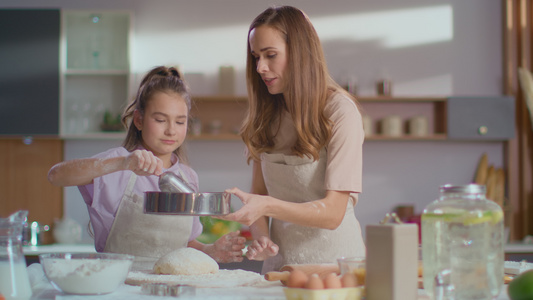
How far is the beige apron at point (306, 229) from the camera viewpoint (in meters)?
1.74

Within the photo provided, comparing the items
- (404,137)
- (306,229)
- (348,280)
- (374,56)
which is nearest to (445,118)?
(404,137)

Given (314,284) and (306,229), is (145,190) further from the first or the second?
(314,284)

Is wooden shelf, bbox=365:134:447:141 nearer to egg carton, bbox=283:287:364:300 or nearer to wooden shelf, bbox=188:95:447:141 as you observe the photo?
wooden shelf, bbox=188:95:447:141

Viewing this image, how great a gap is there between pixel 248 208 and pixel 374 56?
2.68m

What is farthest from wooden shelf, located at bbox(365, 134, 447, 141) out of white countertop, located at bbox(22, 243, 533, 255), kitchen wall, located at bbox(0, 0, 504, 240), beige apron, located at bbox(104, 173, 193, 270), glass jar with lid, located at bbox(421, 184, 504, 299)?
glass jar with lid, located at bbox(421, 184, 504, 299)

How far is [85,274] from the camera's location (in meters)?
1.13

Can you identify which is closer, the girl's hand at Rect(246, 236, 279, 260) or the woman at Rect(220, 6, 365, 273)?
the girl's hand at Rect(246, 236, 279, 260)

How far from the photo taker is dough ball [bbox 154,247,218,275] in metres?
1.37

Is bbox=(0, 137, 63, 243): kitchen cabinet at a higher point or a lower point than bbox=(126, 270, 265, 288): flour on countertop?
higher

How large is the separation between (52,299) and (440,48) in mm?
3261

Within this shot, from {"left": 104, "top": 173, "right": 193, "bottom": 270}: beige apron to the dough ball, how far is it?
1.13 ft

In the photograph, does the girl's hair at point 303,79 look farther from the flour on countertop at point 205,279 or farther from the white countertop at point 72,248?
the white countertop at point 72,248

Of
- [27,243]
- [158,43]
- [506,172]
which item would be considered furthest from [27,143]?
[506,172]

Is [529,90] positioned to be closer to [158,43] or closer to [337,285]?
[158,43]
